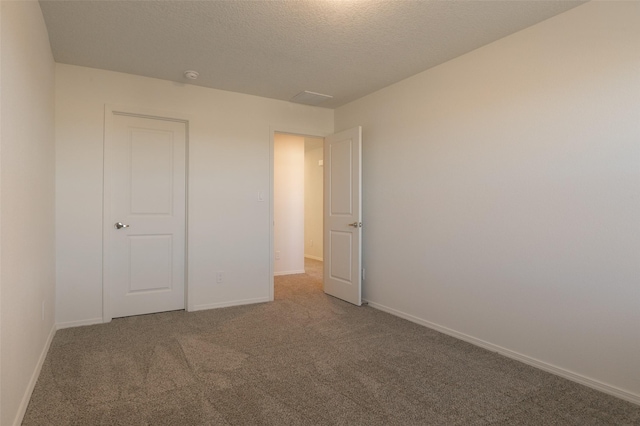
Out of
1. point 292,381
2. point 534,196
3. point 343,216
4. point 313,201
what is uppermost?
point 313,201

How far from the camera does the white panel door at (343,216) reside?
3.95m

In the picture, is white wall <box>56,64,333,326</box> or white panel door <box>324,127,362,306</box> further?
white panel door <box>324,127,362,306</box>

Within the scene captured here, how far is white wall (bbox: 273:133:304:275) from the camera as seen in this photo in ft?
19.1

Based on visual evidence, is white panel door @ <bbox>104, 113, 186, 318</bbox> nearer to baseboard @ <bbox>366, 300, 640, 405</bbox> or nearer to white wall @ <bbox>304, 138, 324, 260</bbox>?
baseboard @ <bbox>366, 300, 640, 405</bbox>

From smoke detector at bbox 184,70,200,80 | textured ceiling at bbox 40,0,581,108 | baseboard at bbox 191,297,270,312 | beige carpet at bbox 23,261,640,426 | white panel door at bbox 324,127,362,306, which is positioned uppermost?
textured ceiling at bbox 40,0,581,108

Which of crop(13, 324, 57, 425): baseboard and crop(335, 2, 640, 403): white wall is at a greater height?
crop(335, 2, 640, 403): white wall

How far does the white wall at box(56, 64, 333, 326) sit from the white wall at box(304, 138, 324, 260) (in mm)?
2790

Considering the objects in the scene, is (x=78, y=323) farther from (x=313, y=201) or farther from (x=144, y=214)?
(x=313, y=201)

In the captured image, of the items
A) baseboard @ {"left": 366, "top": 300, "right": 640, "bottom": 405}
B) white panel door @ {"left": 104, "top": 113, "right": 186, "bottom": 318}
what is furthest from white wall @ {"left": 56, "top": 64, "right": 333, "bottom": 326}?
baseboard @ {"left": 366, "top": 300, "right": 640, "bottom": 405}

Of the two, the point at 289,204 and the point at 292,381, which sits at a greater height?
the point at 289,204

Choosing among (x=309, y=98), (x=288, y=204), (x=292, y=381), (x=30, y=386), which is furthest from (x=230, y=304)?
(x=309, y=98)

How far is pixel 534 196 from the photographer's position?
2490 mm

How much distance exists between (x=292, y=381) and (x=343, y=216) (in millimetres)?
2241

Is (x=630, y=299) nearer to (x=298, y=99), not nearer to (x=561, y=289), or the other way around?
(x=561, y=289)
